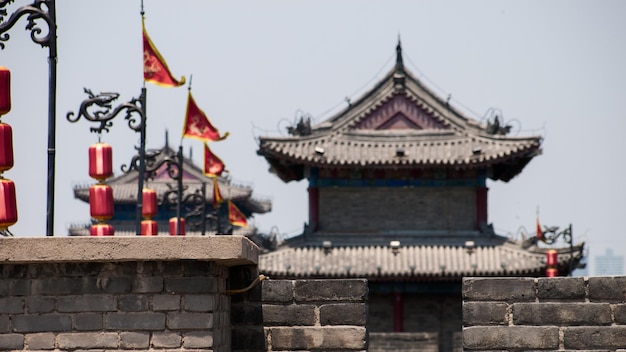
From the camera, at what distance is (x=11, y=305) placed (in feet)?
34.9

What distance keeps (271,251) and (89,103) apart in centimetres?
1799

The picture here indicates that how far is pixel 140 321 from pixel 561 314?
356cm

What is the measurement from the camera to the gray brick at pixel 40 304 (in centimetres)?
1062

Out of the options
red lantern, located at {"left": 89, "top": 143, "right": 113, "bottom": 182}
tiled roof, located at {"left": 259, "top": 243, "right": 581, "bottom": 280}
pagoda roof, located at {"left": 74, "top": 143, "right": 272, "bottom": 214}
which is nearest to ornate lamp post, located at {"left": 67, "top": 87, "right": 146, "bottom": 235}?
red lantern, located at {"left": 89, "top": 143, "right": 113, "bottom": 182}

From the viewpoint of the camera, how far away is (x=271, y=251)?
37938mm

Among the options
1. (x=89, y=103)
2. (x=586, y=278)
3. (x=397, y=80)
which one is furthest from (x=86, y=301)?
(x=397, y=80)

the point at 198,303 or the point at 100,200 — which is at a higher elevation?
the point at 100,200

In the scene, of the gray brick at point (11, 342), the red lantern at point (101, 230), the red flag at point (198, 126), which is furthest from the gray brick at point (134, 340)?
the red flag at point (198, 126)

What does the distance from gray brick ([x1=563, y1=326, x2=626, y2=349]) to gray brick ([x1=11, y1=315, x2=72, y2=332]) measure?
4144mm

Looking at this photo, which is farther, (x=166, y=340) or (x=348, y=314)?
(x=348, y=314)

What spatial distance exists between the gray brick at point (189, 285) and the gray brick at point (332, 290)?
1.25 meters

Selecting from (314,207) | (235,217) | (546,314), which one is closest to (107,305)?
(546,314)

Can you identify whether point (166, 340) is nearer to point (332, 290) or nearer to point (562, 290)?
point (332, 290)

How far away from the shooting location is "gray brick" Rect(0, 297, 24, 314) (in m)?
10.6
